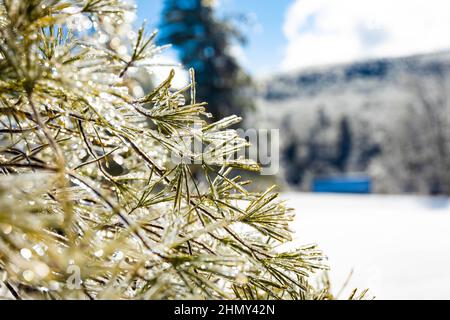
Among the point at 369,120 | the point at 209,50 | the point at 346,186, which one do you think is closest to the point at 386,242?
the point at 209,50

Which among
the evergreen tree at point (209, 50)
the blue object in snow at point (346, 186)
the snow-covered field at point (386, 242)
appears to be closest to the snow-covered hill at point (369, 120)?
the evergreen tree at point (209, 50)

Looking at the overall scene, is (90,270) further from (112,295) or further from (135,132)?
(135,132)

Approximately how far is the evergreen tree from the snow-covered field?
4.72m

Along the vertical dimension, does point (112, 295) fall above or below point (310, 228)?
above

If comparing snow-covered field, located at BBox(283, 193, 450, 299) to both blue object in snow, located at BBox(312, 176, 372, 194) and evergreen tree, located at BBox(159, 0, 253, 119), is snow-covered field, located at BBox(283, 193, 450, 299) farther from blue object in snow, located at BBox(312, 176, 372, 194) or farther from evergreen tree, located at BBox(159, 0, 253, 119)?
blue object in snow, located at BBox(312, 176, 372, 194)

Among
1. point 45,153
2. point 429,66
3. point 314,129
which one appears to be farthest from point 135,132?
point 429,66

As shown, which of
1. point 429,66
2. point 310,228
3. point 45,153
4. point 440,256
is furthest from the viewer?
point 429,66

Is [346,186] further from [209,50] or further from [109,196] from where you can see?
[109,196]

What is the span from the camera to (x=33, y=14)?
932mm

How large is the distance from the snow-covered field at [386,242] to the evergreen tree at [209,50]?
472cm

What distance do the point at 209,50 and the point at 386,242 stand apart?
362 inches

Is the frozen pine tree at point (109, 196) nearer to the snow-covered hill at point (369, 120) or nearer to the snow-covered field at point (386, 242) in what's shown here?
the snow-covered field at point (386, 242)

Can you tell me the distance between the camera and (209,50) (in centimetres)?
1345
